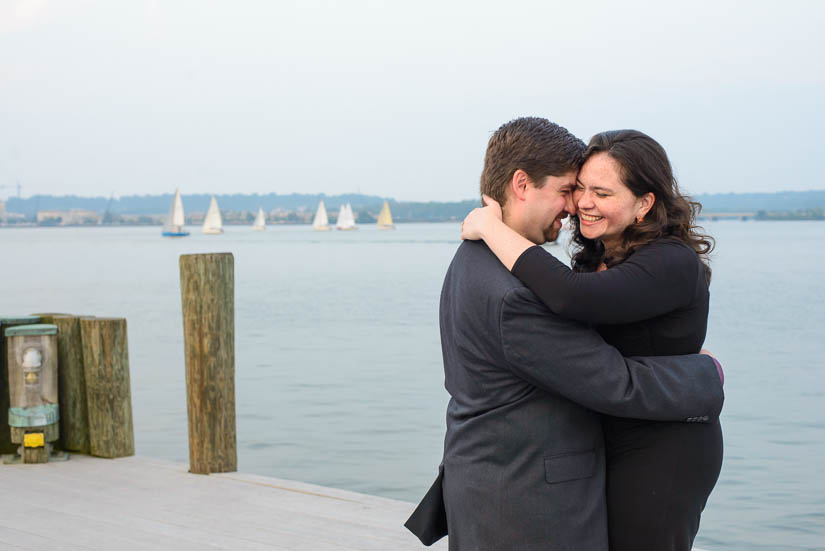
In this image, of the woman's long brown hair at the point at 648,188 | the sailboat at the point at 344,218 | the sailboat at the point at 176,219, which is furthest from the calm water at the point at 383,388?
the sailboat at the point at 344,218

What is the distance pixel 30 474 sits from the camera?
529 cm

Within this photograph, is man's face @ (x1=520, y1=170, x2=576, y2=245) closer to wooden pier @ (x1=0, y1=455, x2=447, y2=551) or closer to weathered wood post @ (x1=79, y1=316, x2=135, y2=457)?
wooden pier @ (x1=0, y1=455, x2=447, y2=551)

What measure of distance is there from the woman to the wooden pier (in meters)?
1.90

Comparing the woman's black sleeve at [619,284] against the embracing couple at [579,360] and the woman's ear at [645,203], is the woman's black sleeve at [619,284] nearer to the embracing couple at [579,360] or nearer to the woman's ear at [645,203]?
the embracing couple at [579,360]

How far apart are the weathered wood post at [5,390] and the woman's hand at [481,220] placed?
4283 millimetres

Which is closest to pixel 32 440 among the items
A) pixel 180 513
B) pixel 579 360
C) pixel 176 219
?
pixel 180 513

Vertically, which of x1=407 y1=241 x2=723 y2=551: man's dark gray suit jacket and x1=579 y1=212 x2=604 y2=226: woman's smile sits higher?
x1=579 y1=212 x2=604 y2=226: woman's smile

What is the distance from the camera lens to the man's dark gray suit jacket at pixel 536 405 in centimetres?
213

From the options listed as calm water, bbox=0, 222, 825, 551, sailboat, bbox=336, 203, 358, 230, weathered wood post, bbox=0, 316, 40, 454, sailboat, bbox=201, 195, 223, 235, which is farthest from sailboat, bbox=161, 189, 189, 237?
weathered wood post, bbox=0, 316, 40, 454

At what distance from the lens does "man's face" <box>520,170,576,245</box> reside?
91.7 inches

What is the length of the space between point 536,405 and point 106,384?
411 cm

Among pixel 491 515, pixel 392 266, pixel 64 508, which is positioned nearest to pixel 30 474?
pixel 64 508

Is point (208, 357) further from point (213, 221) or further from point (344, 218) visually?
point (344, 218)

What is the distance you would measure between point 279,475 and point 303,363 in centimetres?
735
